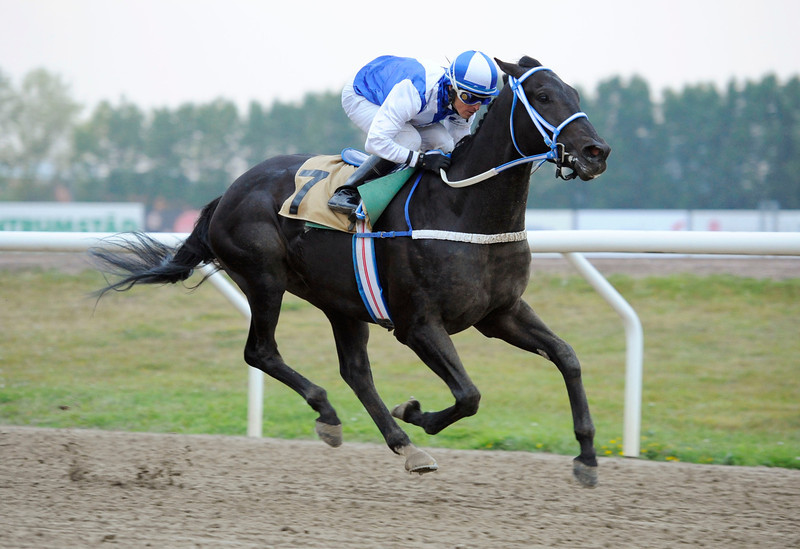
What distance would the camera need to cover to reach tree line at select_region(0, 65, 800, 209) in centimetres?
3659

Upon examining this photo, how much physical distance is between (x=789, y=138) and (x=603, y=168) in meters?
37.8

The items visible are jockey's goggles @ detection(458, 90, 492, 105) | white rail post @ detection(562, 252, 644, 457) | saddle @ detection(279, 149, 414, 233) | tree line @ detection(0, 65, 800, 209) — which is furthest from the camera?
tree line @ detection(0, 65, 800, 209)

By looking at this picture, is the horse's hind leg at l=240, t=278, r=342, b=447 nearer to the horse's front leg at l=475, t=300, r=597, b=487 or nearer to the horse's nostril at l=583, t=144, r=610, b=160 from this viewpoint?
the horse's front leg at l=475, t=300, r=597, b=487

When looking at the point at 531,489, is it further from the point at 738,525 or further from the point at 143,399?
the point at 143,399

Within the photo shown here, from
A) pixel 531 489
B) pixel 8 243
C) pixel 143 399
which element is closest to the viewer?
pixel 531 489

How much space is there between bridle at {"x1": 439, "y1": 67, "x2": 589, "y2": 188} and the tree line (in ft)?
100

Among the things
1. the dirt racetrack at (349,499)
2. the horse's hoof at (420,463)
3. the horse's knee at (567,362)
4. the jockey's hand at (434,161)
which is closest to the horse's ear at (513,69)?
the jockey's hand at (434,161)

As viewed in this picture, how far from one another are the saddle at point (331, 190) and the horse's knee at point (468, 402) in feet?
2.73

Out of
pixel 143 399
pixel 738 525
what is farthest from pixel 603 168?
pixel 143 399

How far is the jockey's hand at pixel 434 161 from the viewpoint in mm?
3834

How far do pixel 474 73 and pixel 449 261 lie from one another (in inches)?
30.2

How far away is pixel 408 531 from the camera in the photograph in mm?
3402

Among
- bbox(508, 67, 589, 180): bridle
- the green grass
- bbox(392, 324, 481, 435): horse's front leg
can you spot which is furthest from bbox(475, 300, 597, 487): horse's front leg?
the green grass

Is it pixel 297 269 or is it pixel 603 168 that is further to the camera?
pixel 297 269
